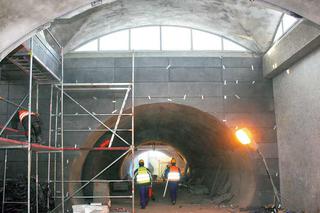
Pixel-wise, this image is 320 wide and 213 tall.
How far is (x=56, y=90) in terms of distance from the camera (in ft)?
33.8

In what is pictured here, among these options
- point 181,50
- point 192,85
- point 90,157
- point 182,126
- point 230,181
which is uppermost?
point 181,50

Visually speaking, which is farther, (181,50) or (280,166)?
(181,50)

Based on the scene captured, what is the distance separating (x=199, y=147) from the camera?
52.2ft

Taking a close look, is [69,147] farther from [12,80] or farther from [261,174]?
[261,174]

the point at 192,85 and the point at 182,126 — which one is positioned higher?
the point at 192,85

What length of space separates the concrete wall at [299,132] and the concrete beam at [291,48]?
6.7 inches

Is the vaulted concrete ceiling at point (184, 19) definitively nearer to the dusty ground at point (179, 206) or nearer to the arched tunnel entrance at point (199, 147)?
the arched tunnel entrance at point (199, 147)

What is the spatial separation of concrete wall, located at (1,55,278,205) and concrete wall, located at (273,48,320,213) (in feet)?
1.43

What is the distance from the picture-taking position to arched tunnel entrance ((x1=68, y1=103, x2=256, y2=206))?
35.1 feet

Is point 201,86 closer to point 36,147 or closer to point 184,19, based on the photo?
point 184,19

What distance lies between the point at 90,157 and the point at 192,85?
4.56 m

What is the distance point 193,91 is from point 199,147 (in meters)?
5.90

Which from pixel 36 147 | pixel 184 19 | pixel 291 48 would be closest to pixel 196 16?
pixel 184 19

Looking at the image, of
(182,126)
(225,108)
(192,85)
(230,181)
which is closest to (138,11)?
(192,85)
